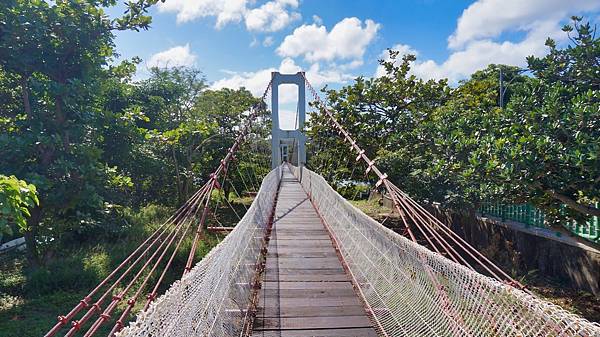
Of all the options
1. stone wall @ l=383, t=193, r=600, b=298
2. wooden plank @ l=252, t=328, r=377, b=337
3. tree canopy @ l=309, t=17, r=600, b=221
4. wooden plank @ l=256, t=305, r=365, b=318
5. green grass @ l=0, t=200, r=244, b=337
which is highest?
tree canopy @ l=309, t=17, r=600, b=221

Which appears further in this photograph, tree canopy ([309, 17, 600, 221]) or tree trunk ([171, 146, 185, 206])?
tree trunk ([171, 146, 185, 206])

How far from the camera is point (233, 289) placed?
1.82 meters

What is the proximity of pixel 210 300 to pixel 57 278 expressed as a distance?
158 inches

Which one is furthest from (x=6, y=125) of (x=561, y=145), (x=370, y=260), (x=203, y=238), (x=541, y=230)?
(x=541, y=230)

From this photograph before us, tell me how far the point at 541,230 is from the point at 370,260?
3.36 meters

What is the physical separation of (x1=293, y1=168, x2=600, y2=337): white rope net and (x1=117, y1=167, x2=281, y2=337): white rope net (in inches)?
27.7

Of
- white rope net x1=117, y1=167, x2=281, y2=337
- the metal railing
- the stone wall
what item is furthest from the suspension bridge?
the stone wall

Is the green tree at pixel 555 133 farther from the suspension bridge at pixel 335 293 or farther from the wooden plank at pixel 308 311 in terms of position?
the wooden plank at pixel 308 311

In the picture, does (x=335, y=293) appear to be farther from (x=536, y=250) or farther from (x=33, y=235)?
(x=33, y=235)

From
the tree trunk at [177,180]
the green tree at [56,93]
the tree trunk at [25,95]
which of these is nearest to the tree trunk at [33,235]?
the green tree at [56,93]

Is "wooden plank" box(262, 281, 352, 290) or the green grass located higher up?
"wooden plank" box(262, 281, 352, 290)

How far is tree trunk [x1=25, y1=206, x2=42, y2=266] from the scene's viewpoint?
14.0ft

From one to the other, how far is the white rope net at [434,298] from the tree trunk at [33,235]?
12.4ft

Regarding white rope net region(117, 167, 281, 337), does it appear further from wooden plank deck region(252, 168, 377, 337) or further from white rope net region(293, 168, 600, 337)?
white rope net region(293, 168, 600, 337)
